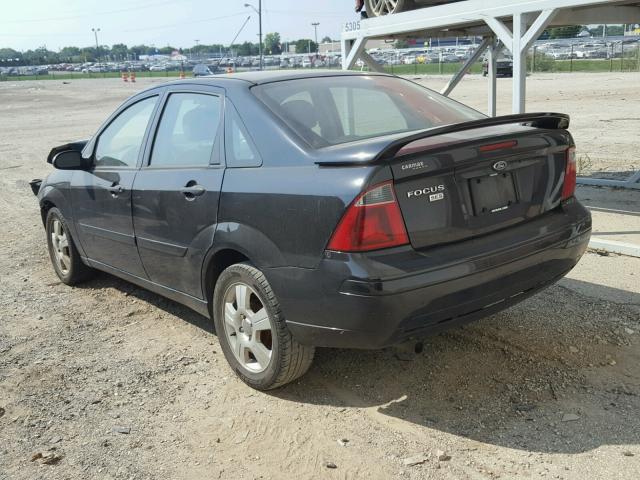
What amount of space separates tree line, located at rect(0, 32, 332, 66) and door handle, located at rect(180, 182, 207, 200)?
123874 mm

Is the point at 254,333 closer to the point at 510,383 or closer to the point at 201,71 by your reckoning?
the point at 510,383

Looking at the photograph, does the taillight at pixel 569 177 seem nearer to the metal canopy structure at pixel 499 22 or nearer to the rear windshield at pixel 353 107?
the rear windshield at pixel 353 107

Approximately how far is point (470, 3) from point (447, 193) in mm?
4170

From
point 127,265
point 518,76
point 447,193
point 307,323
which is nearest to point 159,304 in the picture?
point 127,265

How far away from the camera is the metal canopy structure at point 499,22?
6145 millimetres

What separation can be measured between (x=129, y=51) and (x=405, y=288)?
622ft

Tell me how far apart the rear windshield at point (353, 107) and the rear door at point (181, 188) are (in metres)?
0.44

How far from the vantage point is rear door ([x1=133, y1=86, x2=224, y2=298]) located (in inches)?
150

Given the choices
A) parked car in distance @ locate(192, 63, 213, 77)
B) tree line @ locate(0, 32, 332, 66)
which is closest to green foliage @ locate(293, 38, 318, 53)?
tree line @ locate(0, 32, 332, 66)

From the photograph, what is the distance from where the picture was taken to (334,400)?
362 cm

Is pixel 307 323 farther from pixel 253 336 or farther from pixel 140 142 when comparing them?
pixel 140 142

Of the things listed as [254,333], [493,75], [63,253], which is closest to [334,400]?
[254,333]

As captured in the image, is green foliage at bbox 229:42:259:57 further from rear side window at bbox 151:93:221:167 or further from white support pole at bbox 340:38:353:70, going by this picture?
rear side window at bbox 151:93:221:167

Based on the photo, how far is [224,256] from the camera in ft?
12.4
